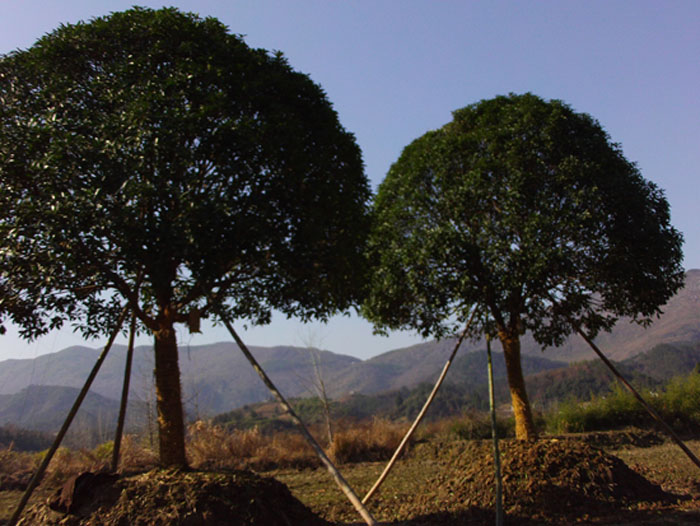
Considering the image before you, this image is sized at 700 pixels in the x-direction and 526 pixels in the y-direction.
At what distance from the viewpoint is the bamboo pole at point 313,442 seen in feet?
15.3

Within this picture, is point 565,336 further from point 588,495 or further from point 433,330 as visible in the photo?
point 588,495

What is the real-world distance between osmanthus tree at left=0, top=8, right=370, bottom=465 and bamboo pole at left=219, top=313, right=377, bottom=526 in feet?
2.21

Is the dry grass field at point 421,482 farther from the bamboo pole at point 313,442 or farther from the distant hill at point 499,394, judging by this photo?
the distant hill at point 499,394

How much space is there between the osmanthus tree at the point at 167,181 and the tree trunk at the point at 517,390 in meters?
4.90

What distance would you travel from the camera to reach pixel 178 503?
5.05 m

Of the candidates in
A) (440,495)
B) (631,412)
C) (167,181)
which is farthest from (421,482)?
(631,412)

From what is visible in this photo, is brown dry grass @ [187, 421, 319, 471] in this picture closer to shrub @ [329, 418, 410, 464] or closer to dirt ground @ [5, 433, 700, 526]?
shrub @ [329, 418, 410, 464]

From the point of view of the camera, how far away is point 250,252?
5871 mm

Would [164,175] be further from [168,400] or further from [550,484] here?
[550,484]

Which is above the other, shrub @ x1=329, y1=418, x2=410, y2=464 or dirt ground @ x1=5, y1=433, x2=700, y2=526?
dirt ground @ x1=5, y1=433, x2=700, y2=526

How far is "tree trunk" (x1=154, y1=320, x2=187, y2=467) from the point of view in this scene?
247 inches

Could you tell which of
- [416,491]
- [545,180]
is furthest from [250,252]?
[545,180]

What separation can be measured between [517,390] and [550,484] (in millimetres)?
3137

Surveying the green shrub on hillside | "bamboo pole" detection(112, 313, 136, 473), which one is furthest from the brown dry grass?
the green shrub on hillside
